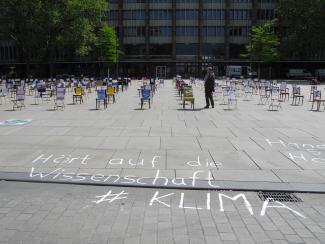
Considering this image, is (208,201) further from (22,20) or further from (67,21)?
(22,20)

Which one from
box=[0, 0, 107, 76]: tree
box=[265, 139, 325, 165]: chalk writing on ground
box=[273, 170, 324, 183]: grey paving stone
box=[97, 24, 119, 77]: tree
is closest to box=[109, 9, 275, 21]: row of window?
box=[97, 24, 119, 77]: tree

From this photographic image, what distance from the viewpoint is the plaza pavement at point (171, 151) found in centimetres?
847

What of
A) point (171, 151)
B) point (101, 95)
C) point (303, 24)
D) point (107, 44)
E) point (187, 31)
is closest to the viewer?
point (171, 151)

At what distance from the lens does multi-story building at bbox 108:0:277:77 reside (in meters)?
83.2

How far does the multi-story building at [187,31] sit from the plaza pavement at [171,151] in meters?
66.0

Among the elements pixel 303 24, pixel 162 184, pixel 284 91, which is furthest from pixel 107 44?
pixel 162 184

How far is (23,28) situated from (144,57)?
2751 centimetres

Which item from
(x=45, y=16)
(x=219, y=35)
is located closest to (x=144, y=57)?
(x=219, y=35)

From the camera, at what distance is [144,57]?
84.6 metres

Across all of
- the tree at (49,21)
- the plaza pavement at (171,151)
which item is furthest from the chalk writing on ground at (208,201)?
the tree at (49,21)

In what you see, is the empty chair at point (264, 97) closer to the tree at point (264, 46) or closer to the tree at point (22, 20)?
the tree at point (22, 20)

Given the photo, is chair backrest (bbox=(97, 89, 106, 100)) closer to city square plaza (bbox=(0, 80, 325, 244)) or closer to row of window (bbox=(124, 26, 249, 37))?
city square plaza (bbox=(0, 80, 325, 244))

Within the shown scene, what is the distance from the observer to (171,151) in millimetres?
11102

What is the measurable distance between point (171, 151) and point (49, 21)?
53.8m
